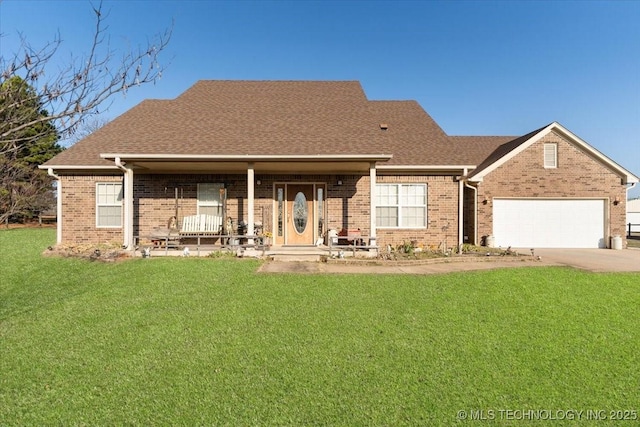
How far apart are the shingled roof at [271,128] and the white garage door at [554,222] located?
306 cm

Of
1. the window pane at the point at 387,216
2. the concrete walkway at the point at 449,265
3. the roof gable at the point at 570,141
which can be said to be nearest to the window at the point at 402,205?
the window pane at the point at 387,216

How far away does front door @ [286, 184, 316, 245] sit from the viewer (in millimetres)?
12258

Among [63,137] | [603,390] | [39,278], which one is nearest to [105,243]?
[39,278]

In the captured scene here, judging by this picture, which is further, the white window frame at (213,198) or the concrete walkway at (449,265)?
the white window frame at (213,198)

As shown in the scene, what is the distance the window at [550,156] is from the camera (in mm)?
13383

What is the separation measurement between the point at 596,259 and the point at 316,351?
1080 centimetres

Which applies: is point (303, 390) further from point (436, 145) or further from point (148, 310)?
point (436, 145)

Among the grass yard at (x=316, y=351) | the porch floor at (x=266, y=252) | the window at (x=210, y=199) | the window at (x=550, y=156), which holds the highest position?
the window at (x=550, y=156)

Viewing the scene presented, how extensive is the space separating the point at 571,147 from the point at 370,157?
31.6ft

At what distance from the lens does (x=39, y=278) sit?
800 cm

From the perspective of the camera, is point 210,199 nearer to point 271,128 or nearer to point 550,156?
point 271,128

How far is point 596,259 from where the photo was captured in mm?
10320

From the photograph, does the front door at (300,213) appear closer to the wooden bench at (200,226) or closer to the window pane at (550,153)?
the wooden bench at (200,226)

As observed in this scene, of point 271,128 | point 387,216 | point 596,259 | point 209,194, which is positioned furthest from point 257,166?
point 596,259
